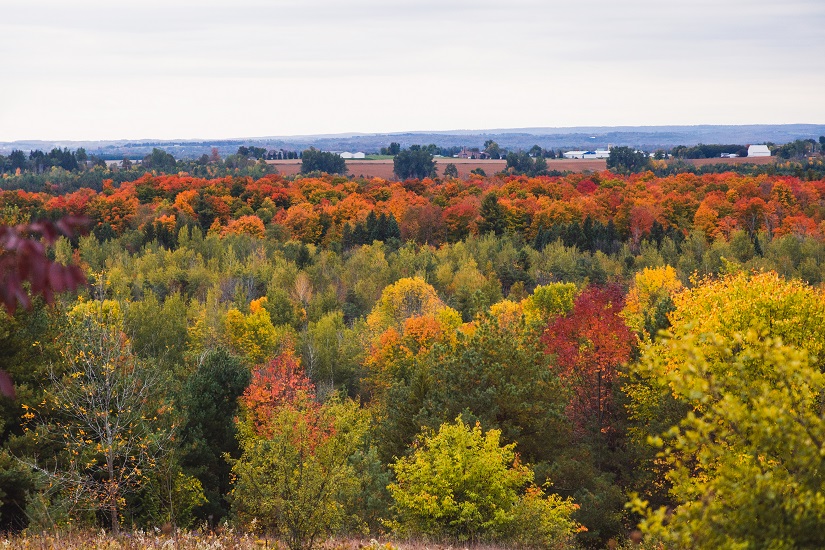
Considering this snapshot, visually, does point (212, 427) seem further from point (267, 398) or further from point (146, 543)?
point (146, 543)

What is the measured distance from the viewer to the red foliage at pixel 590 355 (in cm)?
3662

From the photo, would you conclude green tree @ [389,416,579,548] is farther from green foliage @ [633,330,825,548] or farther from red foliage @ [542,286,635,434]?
green foliage @ [633,330,825,548]

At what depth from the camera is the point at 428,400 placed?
1125 inches

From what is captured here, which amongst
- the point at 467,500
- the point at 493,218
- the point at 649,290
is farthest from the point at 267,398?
the point at 493,218

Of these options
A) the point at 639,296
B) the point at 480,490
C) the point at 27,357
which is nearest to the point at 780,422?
the point at 480,490

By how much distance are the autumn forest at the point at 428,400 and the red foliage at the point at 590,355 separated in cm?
16

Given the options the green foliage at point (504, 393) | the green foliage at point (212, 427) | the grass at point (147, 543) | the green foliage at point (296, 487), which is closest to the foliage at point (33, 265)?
the grass at point (147, 543)

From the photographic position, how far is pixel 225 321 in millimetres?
61469

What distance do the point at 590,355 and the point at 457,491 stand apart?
19.4 m

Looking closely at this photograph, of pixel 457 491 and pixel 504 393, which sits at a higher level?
pixel 504 393

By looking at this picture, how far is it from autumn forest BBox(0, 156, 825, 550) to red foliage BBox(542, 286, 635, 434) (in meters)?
0.16

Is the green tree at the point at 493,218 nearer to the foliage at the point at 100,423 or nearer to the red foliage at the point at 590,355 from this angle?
the red foliage at the point at 590,355

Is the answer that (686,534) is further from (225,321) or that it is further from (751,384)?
(225,321)

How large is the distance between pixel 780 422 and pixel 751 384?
143 centimetres
